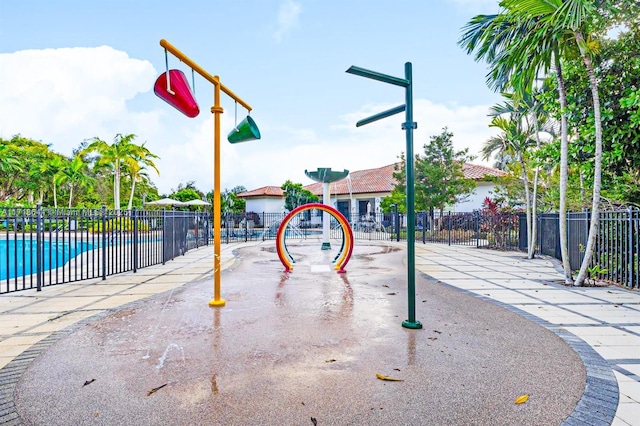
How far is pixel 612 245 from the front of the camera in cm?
743

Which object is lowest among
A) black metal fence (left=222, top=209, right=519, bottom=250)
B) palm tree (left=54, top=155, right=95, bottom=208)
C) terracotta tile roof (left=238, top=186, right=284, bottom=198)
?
black metal fence (left=222, top=209, right=519, bottom=250)

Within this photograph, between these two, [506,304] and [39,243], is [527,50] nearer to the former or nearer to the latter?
[506,304]

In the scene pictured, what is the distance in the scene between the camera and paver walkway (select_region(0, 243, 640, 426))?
3.62 m

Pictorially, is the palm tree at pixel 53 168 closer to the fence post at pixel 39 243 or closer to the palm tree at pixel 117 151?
the palm tree at pixel 117 151

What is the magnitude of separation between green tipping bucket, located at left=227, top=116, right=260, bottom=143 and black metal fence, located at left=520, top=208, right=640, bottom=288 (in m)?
6.75

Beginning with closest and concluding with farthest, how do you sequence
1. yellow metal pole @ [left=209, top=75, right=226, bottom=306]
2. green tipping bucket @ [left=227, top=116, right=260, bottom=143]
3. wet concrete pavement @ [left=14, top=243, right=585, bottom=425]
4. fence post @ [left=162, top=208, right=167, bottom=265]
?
wet concrete pavement @ [left=14, top=243, right=585, bottom=425] < yellow metal pole @ [left=209, top=75, right=226, bottom=306] < green tipping bucket @ [left=227, top=116, right=260, bottom=143] < fence post @ [left=162, top=208, right=167, bottom=265]

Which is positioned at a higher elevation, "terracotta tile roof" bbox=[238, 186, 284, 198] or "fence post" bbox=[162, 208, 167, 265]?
"terracotta tile roof" bbox=[238, 186, 284, 198]

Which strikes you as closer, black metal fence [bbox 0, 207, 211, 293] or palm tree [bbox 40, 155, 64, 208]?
black metal fence [bbox 0, 207, 211, 293]

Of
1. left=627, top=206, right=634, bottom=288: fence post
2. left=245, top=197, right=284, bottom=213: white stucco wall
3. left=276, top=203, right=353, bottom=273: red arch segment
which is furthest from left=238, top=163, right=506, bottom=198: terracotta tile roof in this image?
left=627, top=206, right=634, bottom=288: fence post

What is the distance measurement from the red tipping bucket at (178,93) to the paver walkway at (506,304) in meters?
3.02

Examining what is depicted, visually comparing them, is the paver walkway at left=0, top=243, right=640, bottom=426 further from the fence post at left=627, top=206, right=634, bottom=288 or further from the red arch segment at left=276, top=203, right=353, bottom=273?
the red arch segment at left=276, top=203, right=353, bottom=273

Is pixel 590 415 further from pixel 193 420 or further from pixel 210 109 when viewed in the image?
pixel 210 109

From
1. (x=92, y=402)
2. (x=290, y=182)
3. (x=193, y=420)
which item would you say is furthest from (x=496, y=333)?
(x=290, y=182)

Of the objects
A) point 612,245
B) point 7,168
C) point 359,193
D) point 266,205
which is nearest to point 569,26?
point 612,245
